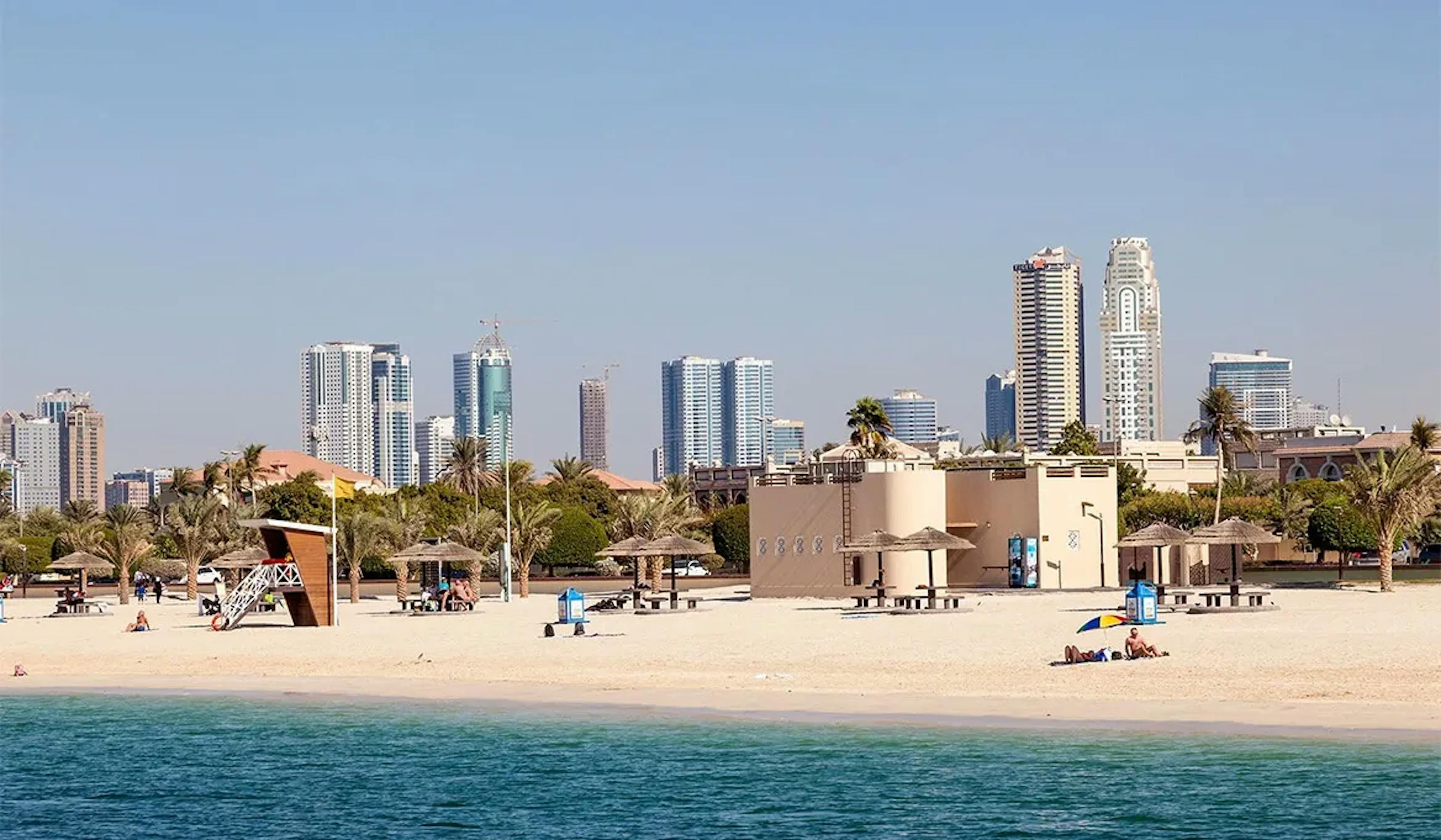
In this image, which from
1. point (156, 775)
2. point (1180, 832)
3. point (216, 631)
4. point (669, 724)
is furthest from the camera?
point (216, 631)

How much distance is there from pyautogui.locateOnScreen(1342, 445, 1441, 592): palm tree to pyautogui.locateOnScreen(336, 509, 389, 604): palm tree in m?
29.7

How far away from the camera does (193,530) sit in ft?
234

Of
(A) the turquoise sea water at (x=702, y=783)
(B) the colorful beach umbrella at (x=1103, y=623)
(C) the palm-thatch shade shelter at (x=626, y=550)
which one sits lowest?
(A) the turquoise sea water at (x=702, y=783)

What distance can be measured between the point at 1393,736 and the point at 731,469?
452 ft

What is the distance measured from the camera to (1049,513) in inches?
2160

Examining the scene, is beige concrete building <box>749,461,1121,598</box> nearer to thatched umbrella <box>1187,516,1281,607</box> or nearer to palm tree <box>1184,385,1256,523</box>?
thatched umbrella <box>1187,516,1281,607</box>

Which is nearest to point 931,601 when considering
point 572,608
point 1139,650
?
point 572,608

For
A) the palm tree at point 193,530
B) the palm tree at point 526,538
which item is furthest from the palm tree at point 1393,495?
the palm tree at point 193,530

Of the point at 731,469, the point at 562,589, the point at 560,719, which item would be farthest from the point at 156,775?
the point at 731,469

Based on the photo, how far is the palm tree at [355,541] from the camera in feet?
199

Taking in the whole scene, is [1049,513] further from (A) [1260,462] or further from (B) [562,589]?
Answer: (A) [1260,462]

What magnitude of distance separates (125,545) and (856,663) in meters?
41.9

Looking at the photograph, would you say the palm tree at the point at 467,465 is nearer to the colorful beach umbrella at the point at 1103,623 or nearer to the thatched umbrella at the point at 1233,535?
the thatched umbrella at the point at 1233,535

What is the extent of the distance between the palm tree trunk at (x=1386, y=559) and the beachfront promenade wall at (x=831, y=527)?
1207 cm
